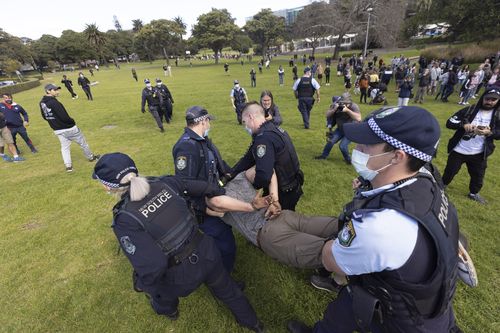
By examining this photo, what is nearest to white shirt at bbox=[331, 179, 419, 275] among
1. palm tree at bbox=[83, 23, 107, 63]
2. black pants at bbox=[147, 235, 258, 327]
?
black pants at bbox=[147, 235, 258, 327]

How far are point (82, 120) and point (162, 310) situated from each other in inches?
565

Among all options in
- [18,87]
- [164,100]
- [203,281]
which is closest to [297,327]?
[203,281]

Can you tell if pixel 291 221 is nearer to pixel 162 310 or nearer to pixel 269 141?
pixel 269 141

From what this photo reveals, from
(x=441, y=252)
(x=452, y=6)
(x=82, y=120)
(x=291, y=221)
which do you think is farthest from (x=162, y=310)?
(x=452, y=6)

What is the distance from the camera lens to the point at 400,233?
1.33 m

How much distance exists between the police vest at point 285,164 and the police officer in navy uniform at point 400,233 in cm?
154

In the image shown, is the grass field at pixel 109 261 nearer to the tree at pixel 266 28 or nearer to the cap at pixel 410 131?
the cap at pixel 410 131

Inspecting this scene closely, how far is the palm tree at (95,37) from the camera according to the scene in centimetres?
5884

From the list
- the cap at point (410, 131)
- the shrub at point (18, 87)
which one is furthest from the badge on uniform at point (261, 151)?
the shrub at point (18, 87)

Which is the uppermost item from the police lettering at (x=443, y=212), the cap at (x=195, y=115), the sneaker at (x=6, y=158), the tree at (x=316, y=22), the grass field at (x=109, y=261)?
the tree at (x=316, y=22)

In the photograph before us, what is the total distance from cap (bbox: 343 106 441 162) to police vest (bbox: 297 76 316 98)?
25.2 feet

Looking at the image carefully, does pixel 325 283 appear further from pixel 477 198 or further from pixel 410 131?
pixel 477 198

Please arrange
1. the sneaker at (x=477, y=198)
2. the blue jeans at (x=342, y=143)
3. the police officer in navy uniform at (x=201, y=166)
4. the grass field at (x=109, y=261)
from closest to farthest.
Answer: the police officer in navy uniform at (x=201, y=166) < the grass field at (x=109, y=261) < the sneaker at (x=477, y=198) < the blue jeans at (x=342, y=143)

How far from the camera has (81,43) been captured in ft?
210
